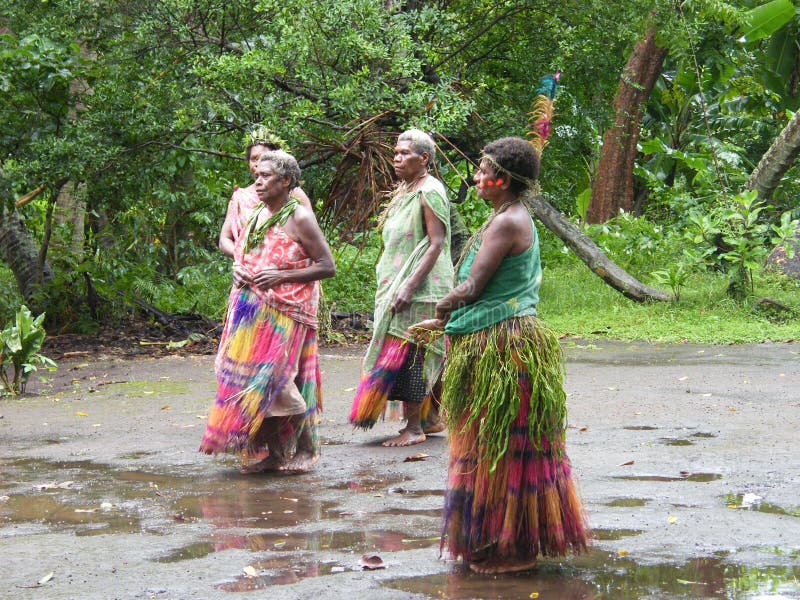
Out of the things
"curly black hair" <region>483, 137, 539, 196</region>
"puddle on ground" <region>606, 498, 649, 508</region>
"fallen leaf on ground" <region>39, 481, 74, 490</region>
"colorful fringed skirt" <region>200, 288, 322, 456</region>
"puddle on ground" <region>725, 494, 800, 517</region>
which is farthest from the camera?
"colorful fringed skirt" <region>200, 288, 322, 456</region>

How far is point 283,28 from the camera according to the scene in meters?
10.1

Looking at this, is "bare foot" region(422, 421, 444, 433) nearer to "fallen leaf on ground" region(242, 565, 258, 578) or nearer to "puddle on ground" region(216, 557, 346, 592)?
"puddle on ground" region(216, 557, 346, 592)

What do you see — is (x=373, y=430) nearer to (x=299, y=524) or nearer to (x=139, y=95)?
(x=299, y=524)

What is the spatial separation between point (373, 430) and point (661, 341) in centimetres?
487

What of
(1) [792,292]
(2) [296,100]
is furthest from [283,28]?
(1) [792,292]

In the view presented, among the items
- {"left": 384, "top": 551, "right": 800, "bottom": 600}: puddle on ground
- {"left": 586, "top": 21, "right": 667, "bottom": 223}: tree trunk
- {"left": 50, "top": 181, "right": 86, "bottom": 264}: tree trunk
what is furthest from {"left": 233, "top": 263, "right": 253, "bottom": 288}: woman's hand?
{"left": 586, "top": 21, "right": 667, "bottom": 223}: tree trunk

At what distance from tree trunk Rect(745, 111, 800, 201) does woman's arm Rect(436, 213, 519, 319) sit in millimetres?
9889

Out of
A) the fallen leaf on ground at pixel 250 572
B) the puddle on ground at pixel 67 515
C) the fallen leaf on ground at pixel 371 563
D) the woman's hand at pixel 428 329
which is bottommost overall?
the puddle on ground at pixel 67 515

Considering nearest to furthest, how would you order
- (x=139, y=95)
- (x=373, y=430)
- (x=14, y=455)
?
(x=14, y=455), (x=373, y=430), (x=139, y=95)

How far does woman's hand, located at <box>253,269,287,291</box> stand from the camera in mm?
6023

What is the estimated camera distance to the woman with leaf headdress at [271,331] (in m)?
5.93

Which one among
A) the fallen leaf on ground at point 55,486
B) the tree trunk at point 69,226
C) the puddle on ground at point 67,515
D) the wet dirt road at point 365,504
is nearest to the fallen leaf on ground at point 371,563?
the wet dirt road at point 365,504

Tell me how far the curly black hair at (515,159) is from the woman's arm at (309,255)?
1.98 metres

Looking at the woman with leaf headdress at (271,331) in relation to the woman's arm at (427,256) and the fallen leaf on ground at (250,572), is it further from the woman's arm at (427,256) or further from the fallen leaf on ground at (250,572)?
the fallen leaf on ground at (250,572)
